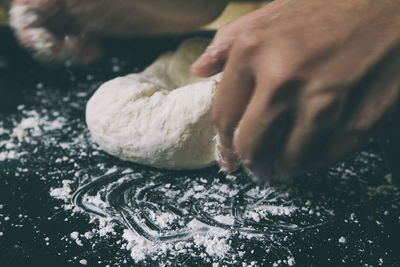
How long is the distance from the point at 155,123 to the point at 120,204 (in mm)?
245

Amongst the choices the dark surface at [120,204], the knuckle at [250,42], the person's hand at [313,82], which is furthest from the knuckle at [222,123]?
the dark surface at [120,204]

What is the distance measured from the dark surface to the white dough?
0.22 feet

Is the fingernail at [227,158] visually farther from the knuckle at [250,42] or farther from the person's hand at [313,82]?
the knuckle at [250,42]

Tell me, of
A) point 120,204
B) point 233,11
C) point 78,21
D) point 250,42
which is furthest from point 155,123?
point 233,11

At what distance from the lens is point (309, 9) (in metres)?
0.63

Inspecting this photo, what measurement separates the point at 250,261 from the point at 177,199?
0.89 feet

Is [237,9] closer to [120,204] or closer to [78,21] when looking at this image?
[78,21]

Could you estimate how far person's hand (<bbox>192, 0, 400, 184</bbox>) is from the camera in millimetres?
557

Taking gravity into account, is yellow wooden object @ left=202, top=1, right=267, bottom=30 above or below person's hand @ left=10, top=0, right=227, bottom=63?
below

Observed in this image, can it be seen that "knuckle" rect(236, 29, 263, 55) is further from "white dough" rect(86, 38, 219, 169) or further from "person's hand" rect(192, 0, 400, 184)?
"white dough" rect(86, 38, 219, 169)

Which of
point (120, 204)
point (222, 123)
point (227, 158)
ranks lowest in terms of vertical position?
point (120, 204)

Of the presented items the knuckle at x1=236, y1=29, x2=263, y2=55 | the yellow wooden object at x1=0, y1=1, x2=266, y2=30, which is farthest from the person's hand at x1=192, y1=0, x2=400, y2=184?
the yellow wooden object at x1=0, y1=1, x2=266, y2=30

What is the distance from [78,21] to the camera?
1.07 metres

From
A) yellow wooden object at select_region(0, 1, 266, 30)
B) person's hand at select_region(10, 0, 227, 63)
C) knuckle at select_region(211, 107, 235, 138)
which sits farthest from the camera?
yellow wooden object at select_region(0, 1, 266, 30)
